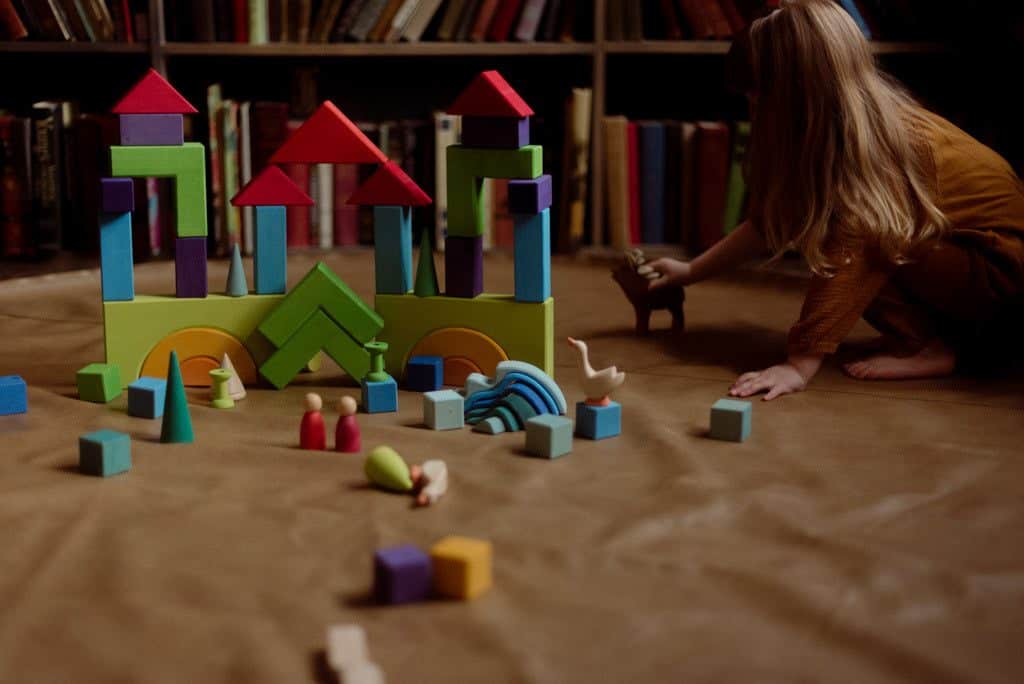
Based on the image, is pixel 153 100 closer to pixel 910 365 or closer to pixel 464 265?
pixel 464 265

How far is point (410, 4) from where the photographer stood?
2.64 meters

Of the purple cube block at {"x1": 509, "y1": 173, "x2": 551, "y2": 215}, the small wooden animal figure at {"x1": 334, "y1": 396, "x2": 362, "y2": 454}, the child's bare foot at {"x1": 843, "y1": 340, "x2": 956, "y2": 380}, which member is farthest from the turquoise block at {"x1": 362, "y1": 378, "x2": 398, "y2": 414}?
the child's bare foot at {"x1": 843, "y1": 340, "x2": 956, "y2": 380}

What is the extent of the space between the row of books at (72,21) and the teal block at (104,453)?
58.8 inches

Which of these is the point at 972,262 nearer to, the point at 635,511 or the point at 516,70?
the point at 635,511

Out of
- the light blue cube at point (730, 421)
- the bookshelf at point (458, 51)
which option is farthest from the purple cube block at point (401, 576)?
the bookshelf at point (458, 51)

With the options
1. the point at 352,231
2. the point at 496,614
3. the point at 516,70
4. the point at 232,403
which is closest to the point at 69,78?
the point at 352,231

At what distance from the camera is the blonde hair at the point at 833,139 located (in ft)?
5.39

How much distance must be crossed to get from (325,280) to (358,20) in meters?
1.18

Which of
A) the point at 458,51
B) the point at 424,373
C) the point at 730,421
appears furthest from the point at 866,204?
the point at 458,51

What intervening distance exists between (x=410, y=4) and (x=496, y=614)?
6.24 ft

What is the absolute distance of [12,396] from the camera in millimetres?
1538

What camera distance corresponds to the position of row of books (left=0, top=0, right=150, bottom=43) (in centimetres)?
253

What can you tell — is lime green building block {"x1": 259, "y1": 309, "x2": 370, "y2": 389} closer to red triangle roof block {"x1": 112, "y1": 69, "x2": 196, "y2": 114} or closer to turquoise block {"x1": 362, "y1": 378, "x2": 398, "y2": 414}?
turquoise block {"x1": 362, "y1": 378, "x2": 398, "y2": 414}

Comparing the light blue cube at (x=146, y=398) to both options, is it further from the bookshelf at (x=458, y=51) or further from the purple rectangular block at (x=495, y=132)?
the bookshelf at (x=458, y=51)
